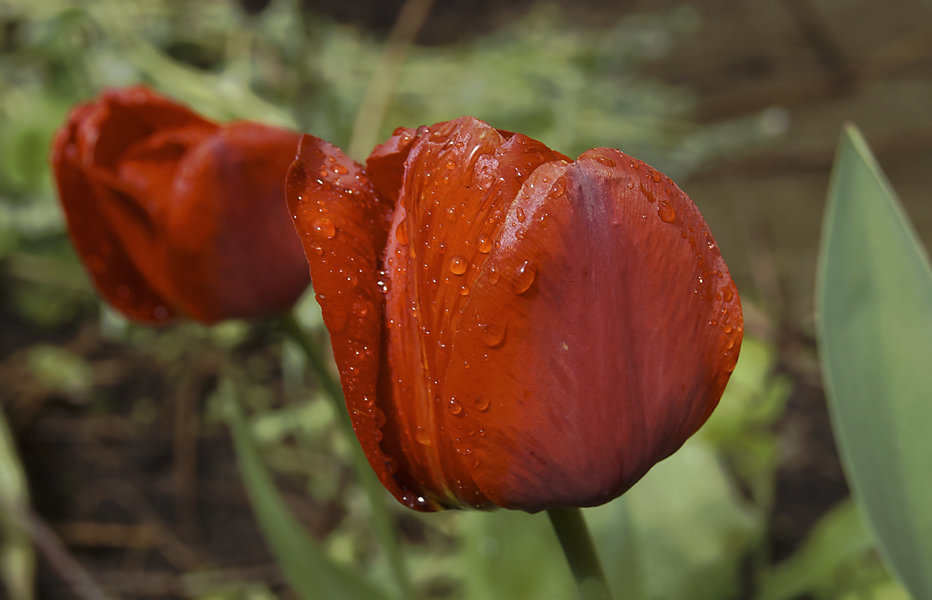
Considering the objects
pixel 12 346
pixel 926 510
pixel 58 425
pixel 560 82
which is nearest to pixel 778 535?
pixel 926 510

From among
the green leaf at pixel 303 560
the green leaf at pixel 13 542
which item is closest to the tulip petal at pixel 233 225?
the green leaf at pixel 303 560

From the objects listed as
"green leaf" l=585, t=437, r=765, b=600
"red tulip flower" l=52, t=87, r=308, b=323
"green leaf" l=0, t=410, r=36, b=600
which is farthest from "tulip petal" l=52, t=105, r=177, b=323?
"green leaf" l=0, t=410, r=36, b=600

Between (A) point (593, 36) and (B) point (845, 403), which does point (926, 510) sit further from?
(A) point (593, 36)

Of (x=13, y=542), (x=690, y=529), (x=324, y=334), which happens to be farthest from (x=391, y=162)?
(x=13, y=542)

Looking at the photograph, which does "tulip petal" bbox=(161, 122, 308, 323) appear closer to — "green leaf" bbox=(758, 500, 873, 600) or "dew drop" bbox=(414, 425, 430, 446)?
"dew drop" bbox=(414, 425, 430, 446)

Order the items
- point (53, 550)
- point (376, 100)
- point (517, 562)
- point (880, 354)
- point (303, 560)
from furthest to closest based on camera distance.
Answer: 1. point (376, 100)
2. point (53, 550)
3. point (517, 562)
4. point (303, 560)
5. point (880, 354)

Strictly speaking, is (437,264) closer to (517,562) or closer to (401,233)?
(401,233)
